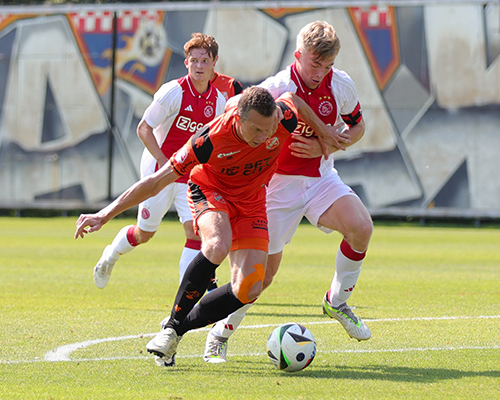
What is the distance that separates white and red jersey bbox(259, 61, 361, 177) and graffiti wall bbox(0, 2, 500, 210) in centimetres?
1721

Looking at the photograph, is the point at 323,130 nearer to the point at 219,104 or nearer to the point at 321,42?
the point at 321,42

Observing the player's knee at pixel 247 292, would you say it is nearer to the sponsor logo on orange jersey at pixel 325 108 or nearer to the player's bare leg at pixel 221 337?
the player's bare leg at pixel 221 337

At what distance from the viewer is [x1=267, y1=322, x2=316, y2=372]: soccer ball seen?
4.86 meters

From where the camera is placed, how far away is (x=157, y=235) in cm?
1931

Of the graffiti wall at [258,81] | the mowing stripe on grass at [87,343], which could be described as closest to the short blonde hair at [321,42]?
the mowing stripe on grass at [87,343]

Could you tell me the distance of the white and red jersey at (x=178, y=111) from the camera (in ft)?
25.0

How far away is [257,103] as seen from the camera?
4.62 meters

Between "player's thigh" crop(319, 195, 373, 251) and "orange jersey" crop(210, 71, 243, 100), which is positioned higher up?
"orange jersey" crop(210, 71, 243, 100)

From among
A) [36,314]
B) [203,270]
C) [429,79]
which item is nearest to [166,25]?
[429,79]

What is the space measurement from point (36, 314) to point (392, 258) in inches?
326

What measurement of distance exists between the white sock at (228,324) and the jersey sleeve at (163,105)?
2871 millimetres

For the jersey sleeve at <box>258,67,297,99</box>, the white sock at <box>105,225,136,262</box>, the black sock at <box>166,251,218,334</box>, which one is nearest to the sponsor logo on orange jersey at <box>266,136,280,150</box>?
the jersey sleeve at <box>258,67,297,99</box>

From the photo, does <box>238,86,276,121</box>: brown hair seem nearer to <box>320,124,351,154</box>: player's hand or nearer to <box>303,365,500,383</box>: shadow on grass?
<box>320,124,351,154</box>: player's hand

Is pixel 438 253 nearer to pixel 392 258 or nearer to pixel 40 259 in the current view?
pixel 392 258
